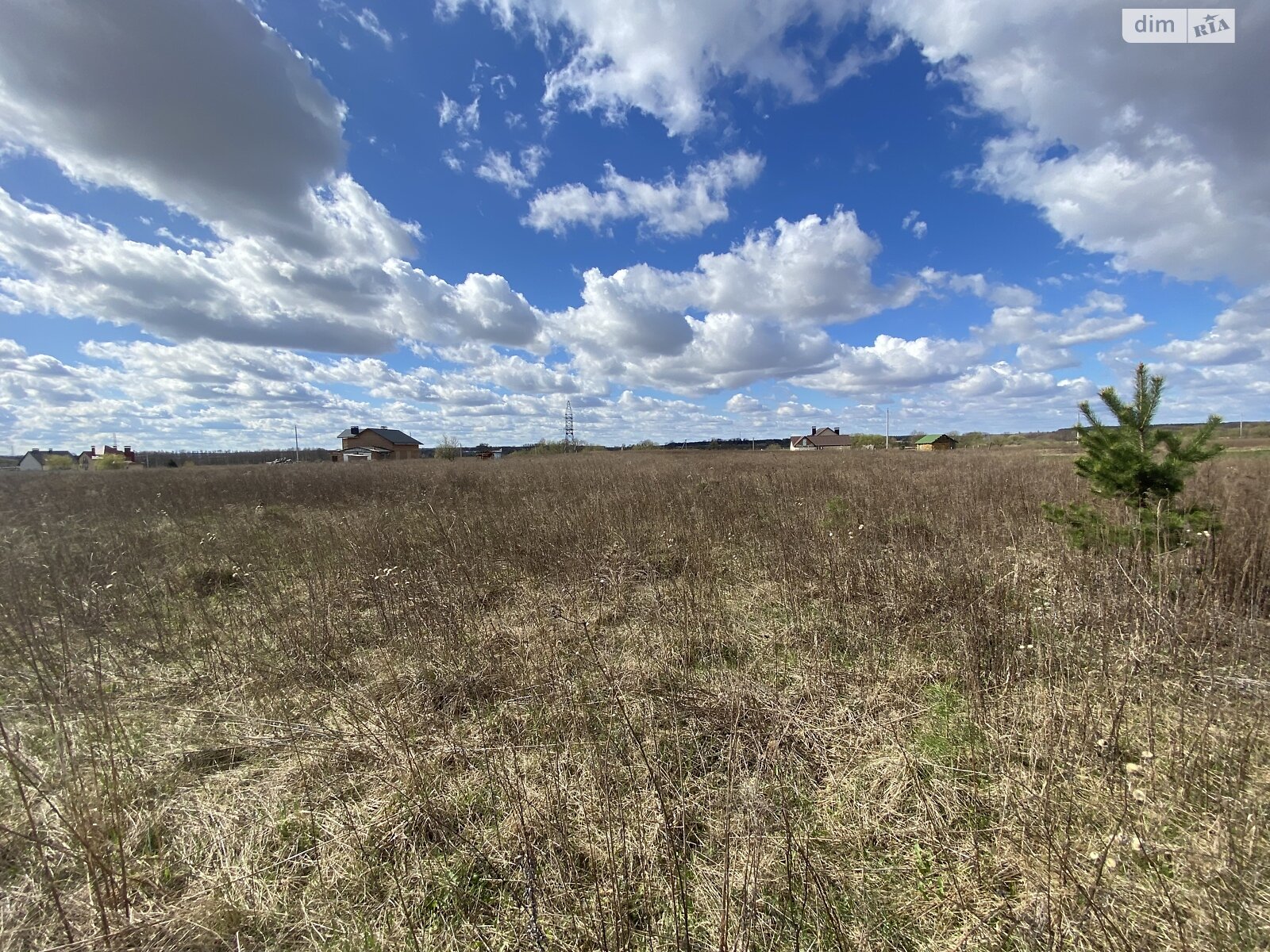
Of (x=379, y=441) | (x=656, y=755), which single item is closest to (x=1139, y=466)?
(x=656, y=755)

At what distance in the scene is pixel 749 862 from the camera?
1.57 m

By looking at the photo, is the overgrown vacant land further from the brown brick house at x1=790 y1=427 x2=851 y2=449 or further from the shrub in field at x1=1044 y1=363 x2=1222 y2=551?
the brown brick house at x1=790 y1=427 x2=851 y2=449

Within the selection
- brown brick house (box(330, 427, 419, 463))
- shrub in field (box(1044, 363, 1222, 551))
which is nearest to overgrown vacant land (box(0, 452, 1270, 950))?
shrub in field (box(1044, 363, 1222, 551))

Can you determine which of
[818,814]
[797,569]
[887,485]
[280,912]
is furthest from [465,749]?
[887,485]

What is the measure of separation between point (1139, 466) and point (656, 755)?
441 cm

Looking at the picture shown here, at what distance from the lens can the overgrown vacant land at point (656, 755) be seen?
1.55 m

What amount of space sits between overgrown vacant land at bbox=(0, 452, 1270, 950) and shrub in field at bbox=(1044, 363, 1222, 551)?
0.24m

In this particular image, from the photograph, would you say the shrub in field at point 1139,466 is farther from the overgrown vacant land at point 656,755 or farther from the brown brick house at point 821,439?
the brown brick house at point 821,439

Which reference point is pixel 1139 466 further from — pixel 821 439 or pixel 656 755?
pixel 821 439

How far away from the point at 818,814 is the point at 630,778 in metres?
0.83

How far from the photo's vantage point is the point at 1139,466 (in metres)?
3.60

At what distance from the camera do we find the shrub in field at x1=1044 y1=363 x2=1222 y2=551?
11.5 ft

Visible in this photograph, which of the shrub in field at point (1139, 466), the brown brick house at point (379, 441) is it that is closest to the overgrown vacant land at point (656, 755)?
the shrub in field at point (1139, 466)

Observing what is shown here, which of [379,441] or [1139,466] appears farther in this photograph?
[379,441]
